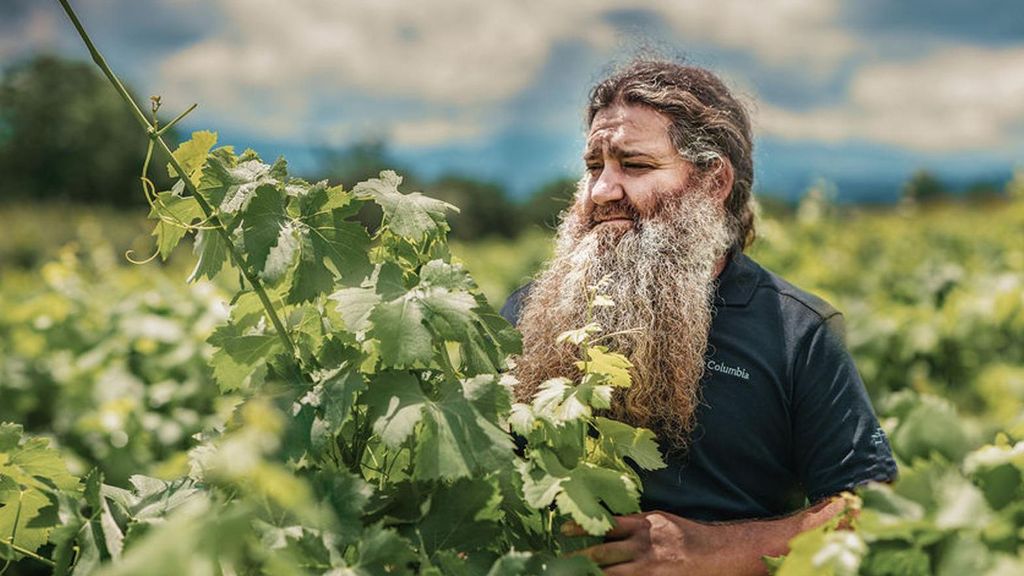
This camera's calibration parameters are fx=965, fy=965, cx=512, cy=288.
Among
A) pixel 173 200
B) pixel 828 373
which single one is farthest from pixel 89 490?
pixel 828 373

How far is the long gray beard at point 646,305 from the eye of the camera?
2.65 metres

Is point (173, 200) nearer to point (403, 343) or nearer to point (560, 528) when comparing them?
point (403, 343)

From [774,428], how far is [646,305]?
50 cm

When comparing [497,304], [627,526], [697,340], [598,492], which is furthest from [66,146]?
[598,492]

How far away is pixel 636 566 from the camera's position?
2.08m

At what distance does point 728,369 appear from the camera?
279 centimetres

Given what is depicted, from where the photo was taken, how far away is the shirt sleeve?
2.55 metres

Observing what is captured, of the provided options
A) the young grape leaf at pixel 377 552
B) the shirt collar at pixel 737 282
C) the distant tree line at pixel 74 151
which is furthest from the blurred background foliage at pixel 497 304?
the distant tree line at pixel 74 151

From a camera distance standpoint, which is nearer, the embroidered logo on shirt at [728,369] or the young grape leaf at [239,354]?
the young grape leaf at [239,354]

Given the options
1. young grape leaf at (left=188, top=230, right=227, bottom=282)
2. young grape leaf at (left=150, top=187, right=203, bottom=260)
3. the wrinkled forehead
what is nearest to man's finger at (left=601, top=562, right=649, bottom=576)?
young grape leaf at (left=188, top=230, right=227, bottom=282)

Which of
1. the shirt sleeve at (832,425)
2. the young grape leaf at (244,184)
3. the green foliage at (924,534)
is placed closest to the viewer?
the green foliage at (924,534)

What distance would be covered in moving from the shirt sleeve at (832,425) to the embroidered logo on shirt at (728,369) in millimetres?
140

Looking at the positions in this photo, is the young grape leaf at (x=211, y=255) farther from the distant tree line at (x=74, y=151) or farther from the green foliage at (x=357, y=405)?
the distant tree line at (x=74, y=151)

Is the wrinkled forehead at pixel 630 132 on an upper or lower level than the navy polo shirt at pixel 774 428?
upper
